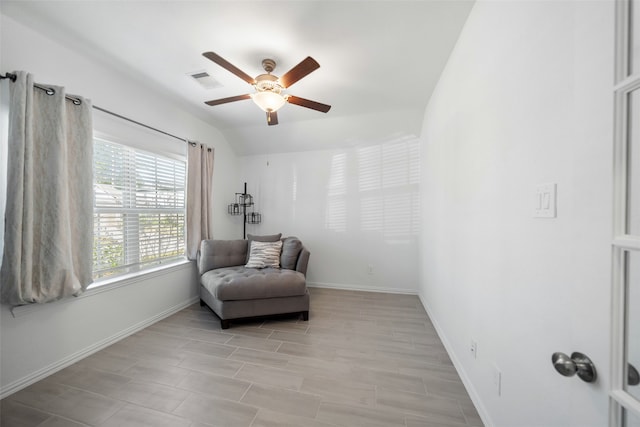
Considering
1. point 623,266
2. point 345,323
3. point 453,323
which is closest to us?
point 623,266

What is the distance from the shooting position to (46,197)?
1.76 meters

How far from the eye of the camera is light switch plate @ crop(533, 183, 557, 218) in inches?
34.5

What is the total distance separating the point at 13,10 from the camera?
1604 millimetres

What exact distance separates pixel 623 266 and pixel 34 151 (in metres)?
3.01

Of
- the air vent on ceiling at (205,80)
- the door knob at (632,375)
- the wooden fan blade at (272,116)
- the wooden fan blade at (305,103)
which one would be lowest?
the door knob at (632,375)

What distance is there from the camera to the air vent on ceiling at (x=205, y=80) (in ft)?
7.64

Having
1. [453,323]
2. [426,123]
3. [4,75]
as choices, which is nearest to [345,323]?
[453,323]

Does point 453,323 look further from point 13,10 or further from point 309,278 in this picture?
point 13,10

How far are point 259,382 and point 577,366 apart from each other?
1793mm

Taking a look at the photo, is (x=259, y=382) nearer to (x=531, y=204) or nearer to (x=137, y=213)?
(x=531, y=204)

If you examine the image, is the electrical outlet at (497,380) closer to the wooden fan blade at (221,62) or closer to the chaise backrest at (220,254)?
the wooden fan blade at (221,62)

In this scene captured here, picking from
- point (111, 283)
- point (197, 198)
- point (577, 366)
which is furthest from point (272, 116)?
point (577, 366)

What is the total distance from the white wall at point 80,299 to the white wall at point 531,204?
3.01 m

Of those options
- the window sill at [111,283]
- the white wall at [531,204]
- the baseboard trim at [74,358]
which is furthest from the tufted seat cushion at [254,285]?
the white wall at [531,204]
